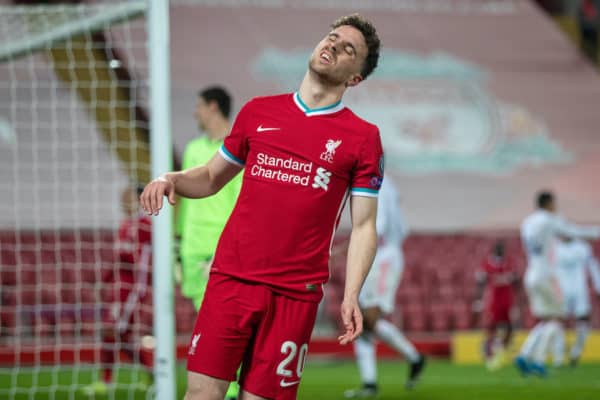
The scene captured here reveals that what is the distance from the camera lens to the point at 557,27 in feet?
75.5

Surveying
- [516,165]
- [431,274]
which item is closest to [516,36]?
[516,165]

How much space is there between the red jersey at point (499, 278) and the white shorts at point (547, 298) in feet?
10.4

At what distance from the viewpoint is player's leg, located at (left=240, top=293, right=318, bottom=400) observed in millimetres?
3650

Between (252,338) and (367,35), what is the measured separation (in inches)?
46.2

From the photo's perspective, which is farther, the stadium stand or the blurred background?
the blurred background

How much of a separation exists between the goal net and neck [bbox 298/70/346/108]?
3633 mm

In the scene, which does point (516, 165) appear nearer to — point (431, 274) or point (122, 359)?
point (431, 274)

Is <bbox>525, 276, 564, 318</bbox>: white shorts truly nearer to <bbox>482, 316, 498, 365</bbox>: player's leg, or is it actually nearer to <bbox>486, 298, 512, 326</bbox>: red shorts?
<bbox>482, 316, 498, 365</bbox>: player's leg

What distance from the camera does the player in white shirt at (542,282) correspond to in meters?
10.8

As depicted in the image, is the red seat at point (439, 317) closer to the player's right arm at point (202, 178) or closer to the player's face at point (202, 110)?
the player's face at point (202, 110)

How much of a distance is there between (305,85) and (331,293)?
12.7 m

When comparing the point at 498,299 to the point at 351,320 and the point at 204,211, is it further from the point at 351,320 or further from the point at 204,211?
the point at 351,320

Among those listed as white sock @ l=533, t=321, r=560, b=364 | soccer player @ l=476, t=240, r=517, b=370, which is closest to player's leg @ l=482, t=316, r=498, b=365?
soccer player @ l=476, t=240, r=517, b=370

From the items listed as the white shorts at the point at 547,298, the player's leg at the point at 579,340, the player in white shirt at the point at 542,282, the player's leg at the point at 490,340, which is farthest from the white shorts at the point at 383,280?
the player's leg at the point at 579,340
